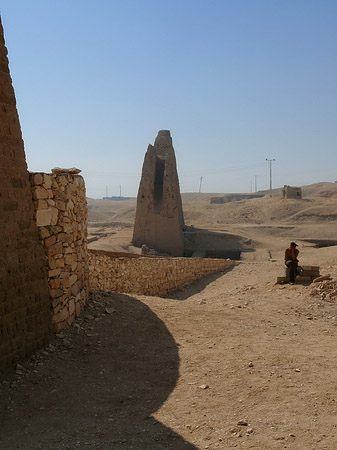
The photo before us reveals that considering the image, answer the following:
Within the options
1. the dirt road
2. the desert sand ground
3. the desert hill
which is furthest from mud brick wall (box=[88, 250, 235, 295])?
the desert hill

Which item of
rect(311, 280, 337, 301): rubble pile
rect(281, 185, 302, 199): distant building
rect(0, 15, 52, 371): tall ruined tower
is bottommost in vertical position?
rect(311, 280, 337, 301): rubble pile

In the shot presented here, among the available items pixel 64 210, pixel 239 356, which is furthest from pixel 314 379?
pixel 64 210

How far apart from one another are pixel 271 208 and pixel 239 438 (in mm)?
41451

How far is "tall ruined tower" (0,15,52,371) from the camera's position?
464cm

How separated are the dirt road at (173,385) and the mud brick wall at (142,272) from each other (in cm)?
320

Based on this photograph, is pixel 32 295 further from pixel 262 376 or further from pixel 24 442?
pixel 262 376

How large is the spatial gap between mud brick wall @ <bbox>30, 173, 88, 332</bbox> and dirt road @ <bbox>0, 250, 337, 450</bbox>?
40 cm

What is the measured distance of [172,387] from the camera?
4.64m

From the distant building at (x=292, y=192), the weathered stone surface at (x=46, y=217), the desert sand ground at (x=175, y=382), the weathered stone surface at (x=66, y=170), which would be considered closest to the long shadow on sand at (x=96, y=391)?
the desert sand ground at (x=175, y=382)

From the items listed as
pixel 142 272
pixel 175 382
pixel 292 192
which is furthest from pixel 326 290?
pixel 292 192

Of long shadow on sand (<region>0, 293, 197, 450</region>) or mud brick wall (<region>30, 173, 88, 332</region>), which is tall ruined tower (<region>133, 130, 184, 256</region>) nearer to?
mud brick wall (<region>30, 173, 88, 332</region>)

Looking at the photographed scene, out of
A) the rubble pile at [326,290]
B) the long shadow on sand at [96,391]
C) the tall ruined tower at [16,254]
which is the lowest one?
the rubble pile at [326,290]

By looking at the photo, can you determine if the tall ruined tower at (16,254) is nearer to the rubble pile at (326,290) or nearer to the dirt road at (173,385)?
the dirt road at (173,385)

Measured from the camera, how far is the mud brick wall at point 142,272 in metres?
10.8
